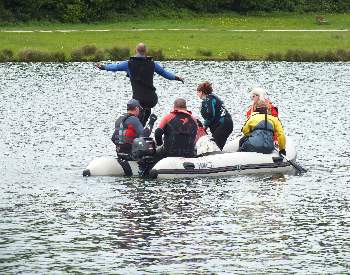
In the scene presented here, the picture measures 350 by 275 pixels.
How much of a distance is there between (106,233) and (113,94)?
3221 centimetres

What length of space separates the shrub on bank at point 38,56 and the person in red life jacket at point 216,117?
133ft

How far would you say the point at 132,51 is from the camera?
73812 millimetres

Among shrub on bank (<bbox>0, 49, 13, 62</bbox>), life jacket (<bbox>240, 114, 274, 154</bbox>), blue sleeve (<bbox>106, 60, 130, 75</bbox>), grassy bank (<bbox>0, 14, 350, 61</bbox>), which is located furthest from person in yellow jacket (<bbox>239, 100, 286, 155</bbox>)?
grassy bank (<bbox>0, 14, 350, 61</bbox>)

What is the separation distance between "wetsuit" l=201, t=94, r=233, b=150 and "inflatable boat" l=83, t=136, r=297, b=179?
0.83 m

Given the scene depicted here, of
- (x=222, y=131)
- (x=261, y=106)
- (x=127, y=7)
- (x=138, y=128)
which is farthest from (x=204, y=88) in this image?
(x=127, y=7)

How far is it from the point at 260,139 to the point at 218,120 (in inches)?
59.1

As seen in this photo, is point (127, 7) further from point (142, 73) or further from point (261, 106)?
point (261, 106)

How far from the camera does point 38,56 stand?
232 feet

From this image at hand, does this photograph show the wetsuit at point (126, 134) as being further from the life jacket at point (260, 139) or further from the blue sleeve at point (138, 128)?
the life jacket at point (260, 139)

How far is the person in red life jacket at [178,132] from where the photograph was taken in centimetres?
2828

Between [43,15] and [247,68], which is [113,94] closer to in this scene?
[247,68]

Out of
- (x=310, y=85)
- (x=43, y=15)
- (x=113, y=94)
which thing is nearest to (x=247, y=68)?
(x=310, y=85)

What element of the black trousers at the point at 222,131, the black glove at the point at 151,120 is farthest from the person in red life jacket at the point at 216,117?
the black glove at the point at 151,120

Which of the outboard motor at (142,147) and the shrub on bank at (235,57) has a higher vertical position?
the shrub on bank at (235,57)
